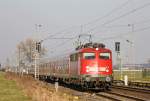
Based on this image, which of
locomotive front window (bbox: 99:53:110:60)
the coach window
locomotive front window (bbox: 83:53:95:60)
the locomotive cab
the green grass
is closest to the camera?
the green grass

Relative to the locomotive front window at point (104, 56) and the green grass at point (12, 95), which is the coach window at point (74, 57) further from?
the green grass at point (12, 95)

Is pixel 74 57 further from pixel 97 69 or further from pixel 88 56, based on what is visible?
pixel 97 69

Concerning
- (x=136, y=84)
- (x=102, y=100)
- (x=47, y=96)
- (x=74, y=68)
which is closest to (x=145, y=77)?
(x=136, y=84)

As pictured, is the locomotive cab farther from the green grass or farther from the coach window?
the green grass

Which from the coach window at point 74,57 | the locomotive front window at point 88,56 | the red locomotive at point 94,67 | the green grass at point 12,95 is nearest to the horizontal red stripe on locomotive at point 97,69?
the red locomotive at point 94,67

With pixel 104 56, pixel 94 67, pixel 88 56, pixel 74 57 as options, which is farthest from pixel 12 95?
pixel 74 57

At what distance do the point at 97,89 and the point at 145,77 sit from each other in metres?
34.2

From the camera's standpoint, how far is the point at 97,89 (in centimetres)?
3881

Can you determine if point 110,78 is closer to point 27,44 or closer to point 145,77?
point 145,77

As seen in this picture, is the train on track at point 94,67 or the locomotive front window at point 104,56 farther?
the locomotive front window at point 104,56

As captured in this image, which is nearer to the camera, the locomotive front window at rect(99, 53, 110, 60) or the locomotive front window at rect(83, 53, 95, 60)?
the locomotive front window at rect(83, 53, 95, 60)

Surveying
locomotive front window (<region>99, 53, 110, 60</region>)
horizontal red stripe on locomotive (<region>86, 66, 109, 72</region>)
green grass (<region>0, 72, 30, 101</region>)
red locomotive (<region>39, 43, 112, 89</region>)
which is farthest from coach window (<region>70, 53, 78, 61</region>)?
green grass (<region>0, 72, 30, 101</region>)

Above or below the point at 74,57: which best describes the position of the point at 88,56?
below

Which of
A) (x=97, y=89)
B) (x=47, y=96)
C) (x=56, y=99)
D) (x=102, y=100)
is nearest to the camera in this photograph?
(x=56, y=99)
